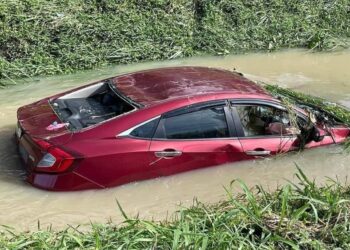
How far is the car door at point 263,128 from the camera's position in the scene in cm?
650

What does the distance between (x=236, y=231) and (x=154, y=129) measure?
2.05 m

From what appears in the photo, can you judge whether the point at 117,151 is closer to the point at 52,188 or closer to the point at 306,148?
the point at 52,188

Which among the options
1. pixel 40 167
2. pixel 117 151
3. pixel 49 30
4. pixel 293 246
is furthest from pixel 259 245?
pixel 49 30

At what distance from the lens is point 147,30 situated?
→ 13039 mm

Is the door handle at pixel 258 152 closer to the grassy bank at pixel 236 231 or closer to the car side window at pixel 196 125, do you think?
the car side window at pixel 196 125

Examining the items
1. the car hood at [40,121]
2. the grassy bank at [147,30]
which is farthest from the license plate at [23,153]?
the grassy bank at [147,30]

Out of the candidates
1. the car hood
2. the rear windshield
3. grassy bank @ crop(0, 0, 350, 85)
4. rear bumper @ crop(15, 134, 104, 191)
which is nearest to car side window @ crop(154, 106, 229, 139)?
the rear windshield

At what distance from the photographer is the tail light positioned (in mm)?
5695

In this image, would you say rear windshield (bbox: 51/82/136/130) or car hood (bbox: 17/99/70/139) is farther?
rear windshield (bbox: 51/82/136/130)

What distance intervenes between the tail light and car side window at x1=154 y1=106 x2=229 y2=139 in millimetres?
1001

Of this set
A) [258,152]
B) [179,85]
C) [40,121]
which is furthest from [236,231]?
[40,121]

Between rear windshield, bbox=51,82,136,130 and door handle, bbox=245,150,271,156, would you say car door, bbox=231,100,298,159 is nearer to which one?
door handle, bbox=245,150,271,156

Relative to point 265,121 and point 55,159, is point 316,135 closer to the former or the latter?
point 265,121

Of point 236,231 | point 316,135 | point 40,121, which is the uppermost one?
point 40,121
